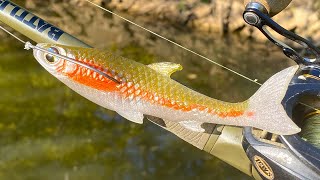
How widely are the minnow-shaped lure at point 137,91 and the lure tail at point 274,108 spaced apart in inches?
0.9

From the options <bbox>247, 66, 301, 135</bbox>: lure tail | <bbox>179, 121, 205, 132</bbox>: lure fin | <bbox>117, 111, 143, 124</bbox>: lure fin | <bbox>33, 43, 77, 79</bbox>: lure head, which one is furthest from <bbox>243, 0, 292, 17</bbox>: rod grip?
<bbox>33, 43, 77, 79</bbox>: lure head

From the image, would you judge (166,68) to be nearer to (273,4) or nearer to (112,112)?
(273,4)

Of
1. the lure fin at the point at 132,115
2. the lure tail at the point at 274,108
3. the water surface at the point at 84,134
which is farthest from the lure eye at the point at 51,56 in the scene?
the water surface at the point at 84,134

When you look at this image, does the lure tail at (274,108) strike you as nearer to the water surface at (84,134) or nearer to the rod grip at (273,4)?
the rod grip at (273,4)

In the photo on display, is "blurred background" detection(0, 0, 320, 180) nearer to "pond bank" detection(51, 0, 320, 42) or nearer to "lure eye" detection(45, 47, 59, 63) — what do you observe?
"pond bank" detection(51, 0, 320, 42)

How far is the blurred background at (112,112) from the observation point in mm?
4629

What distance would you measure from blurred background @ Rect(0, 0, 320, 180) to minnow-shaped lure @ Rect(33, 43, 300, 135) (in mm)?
2747

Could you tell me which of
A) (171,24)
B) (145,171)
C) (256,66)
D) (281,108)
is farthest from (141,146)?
(281,108)

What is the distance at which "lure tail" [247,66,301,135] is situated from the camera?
1.68m

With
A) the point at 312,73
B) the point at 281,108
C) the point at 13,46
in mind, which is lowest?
the point at 281,108

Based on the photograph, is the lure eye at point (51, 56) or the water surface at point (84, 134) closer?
the lure eye at point (51, 56)

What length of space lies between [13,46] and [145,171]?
273 cm

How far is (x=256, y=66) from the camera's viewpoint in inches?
256

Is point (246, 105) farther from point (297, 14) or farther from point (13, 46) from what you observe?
point (297, 14)
